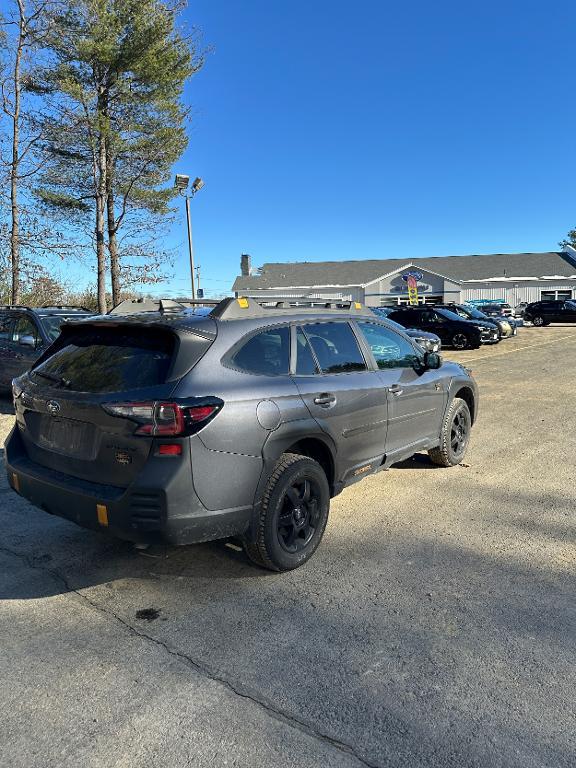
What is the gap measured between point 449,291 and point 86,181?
38.0m

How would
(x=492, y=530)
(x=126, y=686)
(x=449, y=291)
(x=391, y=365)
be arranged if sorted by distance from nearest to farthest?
(x=126, y=686)
(x=492, y=530)
(x=391, y=365)
(x=449, y=291)

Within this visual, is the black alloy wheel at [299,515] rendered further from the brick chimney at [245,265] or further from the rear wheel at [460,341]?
the brick chimney at [245,265]

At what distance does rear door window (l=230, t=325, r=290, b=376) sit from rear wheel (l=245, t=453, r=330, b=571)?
0.57 m

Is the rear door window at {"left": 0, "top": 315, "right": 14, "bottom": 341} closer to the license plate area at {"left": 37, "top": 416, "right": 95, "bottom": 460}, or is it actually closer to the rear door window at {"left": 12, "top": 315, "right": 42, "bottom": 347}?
the rear door window at {"left": 12, "top": 315, "right": 42, "bottom": 347}

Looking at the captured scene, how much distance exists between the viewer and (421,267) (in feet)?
174

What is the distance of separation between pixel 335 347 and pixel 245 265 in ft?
201

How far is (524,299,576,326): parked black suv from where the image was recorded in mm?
36125

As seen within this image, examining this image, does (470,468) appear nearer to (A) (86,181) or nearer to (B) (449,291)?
(A) (86,181)

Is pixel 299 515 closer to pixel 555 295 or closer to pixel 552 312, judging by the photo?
pixel 552 312

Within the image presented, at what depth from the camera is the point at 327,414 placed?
3871mm

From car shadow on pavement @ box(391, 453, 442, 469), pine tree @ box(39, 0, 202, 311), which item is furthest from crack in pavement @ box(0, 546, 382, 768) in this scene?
pine tree @ box(39, 0, 202, 311)

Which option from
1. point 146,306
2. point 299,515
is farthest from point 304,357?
point 146,306

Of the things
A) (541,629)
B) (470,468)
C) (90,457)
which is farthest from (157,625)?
(470,468)

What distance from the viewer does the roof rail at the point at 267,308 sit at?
3.63m
